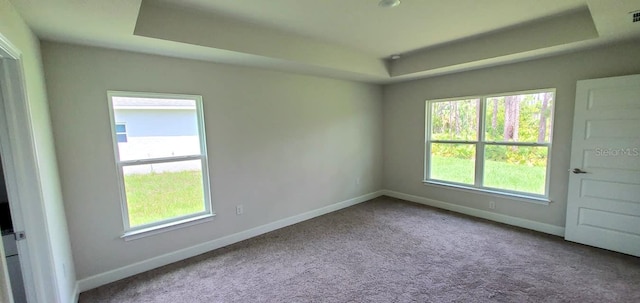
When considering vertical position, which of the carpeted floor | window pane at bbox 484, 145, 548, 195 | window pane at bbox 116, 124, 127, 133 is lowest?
the carpeted floor

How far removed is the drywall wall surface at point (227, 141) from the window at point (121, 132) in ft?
0.28

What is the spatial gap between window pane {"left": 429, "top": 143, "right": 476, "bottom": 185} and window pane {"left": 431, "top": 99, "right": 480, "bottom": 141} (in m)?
0.16

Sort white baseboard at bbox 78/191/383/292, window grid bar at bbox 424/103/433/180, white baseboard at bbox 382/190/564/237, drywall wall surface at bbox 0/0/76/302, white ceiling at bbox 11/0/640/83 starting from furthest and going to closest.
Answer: window grid bar at bbox 424/103/433/180
white baseboard at bbox 382/190/564/237
white baseboard at bbox 78/191/383/292
white ceiling at bbox 11/0/640/83
drywall wall surface at bbox 0/0/76/302

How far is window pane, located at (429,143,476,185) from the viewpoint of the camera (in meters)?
4.28

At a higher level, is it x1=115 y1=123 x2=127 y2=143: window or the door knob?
x1=115 y1=123 x2=127 y2=143: window

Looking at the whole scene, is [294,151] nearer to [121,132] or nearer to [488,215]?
[121,132]

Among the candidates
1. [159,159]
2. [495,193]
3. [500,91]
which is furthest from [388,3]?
[495,193]

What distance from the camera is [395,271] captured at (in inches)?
105

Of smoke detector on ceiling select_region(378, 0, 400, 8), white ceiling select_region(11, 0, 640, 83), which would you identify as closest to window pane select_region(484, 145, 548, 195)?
white ceiling select_region(11, 0, 640, 83)

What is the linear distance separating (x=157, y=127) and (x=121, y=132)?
0.32 metres

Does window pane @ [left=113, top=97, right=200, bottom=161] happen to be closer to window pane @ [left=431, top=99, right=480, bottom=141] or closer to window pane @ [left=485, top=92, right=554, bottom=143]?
window pane @ [left=431, top=99, right=480, bottom=141]

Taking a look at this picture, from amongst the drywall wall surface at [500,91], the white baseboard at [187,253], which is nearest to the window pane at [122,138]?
the white baseboard at [187,253]

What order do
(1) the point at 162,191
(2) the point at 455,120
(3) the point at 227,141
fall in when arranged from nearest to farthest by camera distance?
(1) the point at 162,191 → (3) the point at 227,141 → (2) the point at 455,120

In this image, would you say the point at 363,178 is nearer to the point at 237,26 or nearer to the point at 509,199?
the point at 509,199
